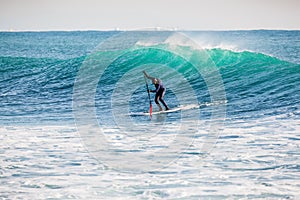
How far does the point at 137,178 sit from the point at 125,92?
39.8 feet

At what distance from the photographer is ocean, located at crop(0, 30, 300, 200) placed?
6.95 meters

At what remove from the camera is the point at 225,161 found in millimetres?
8156

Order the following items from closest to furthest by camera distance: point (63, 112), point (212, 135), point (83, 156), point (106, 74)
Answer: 1. point (83, 156)
2. point (212, 135)
3. point (63, 112)
4. point (106, 74)

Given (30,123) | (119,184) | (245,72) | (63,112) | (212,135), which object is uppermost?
(245,72)

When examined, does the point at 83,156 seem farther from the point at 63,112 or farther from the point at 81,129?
the point at 63,112

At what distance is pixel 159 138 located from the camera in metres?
10.3

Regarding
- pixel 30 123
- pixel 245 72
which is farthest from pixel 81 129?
pixel 245 72

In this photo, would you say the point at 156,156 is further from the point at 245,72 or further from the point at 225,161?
the point at 245,72

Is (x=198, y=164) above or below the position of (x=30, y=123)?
below

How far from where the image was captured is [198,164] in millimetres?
8078

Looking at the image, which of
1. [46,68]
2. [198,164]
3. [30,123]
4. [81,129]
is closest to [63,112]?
[30,123]

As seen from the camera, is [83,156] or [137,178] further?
[83,156]

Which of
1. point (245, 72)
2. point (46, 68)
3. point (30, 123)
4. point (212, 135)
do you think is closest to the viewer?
point (212, 135)

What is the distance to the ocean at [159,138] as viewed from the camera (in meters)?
6.95
